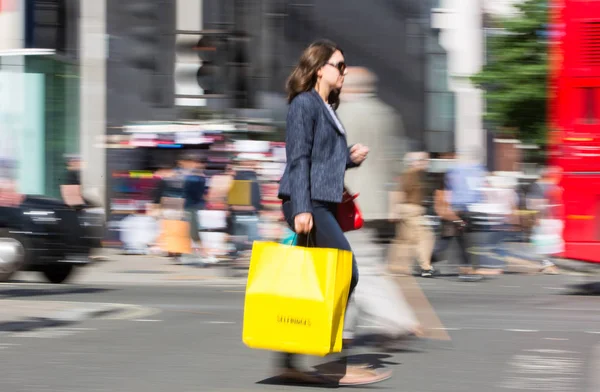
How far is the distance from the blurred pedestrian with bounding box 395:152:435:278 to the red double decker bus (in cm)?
231

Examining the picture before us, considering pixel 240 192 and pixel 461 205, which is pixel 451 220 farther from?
pixel 240 192

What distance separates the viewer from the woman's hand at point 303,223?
19.0ft

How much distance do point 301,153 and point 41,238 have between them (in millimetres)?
8039

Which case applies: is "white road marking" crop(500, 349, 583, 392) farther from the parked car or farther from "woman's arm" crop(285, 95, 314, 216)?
the parked car

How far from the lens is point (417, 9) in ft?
124

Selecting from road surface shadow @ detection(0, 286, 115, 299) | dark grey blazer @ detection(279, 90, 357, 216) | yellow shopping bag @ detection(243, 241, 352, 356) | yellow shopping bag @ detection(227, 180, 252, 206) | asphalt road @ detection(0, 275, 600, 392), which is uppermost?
dark grey blazer @ detection(279, 90, 357, 216)

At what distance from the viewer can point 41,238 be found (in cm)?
1331

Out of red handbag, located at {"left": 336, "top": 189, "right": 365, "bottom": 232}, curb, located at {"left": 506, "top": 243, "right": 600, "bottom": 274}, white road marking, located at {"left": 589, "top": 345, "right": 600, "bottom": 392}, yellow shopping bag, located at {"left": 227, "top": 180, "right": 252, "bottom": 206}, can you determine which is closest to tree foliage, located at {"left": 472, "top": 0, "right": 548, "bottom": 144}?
curb, located at {"left": 506, "top": 243, "right": 600, "bottom": 274}

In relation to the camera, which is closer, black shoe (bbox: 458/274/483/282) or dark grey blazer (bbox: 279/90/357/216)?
dark grey blazer (bbox: 279/90/357/216)

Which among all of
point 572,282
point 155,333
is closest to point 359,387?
point 155,333

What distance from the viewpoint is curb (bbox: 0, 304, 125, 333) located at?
8.70 metres

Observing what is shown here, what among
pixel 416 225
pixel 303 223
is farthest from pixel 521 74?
pixel 303 223

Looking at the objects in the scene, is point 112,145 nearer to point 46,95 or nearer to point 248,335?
point 46,95

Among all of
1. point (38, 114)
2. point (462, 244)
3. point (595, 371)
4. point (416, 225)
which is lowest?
point (462, 244)
